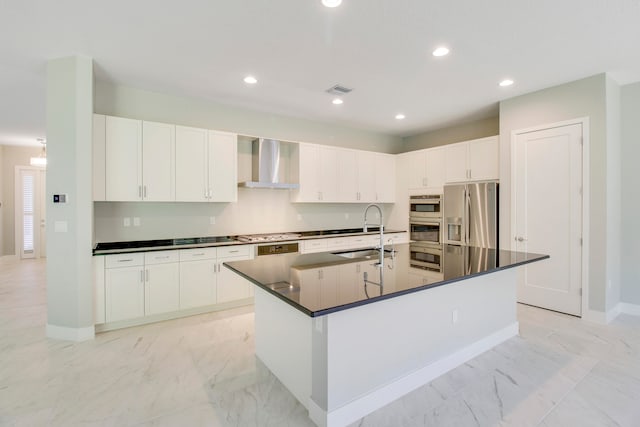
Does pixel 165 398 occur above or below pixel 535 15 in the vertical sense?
below

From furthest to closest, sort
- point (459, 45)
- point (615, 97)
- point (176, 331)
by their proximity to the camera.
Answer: point (615, 97)
point (176, 331)
point (459, 45)

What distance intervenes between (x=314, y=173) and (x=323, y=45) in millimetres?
2374

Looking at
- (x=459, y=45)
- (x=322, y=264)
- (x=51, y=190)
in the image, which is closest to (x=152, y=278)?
(x=51, y=190)

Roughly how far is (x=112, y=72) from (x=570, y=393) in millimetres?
5030

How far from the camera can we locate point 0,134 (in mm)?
6586

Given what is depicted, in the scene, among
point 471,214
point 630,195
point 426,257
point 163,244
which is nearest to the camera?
point 426,257

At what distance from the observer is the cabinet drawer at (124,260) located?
3.34m

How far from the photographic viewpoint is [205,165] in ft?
13.4

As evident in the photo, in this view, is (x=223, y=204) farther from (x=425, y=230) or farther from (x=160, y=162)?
(x=425, y=230)

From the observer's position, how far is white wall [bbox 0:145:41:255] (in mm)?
7742

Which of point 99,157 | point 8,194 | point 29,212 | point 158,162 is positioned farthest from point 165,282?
point 8,194

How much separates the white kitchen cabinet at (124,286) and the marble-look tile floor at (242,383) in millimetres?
197

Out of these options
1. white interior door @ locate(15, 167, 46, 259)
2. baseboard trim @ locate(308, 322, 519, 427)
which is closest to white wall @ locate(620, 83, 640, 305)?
baseboard trim @ locate(308, 322, 519, 427)

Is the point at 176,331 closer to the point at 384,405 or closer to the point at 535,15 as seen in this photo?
the point at 384,405
